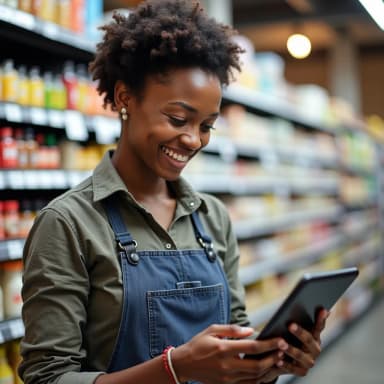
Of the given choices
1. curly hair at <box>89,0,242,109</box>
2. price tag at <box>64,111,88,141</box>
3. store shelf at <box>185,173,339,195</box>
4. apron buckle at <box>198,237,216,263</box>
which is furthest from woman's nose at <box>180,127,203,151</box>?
store shelf at <box>185,173,339,195</box>

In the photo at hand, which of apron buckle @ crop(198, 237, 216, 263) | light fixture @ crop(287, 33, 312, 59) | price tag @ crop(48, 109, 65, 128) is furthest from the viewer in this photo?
light fixture @ crop(287, 33, 312, 59)

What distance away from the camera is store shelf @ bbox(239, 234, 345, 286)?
5.19 metres

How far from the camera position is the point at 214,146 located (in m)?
4.68

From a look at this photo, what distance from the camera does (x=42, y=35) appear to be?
2.76m

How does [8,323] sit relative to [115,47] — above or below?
below

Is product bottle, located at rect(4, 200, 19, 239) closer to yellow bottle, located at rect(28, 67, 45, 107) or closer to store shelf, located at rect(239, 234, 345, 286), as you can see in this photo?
yellow bottle, located at rect(28, 67, 45, 107)

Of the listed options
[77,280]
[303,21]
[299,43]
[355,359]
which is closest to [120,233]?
A: [77,280]

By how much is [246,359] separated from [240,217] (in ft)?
12.7

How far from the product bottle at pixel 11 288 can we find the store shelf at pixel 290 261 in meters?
2.47

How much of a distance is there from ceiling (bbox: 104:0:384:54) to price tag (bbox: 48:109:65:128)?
3974mm

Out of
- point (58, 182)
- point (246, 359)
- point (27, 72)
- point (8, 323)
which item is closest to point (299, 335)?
point (246, 359)

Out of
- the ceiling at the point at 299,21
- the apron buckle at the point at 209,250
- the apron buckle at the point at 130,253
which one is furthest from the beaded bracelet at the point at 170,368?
the ceiling at the point at 299,21

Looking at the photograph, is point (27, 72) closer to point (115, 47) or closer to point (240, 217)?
point (115, 47)

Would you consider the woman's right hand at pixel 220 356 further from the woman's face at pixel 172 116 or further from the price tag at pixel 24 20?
the price tag at pixel 24 20
